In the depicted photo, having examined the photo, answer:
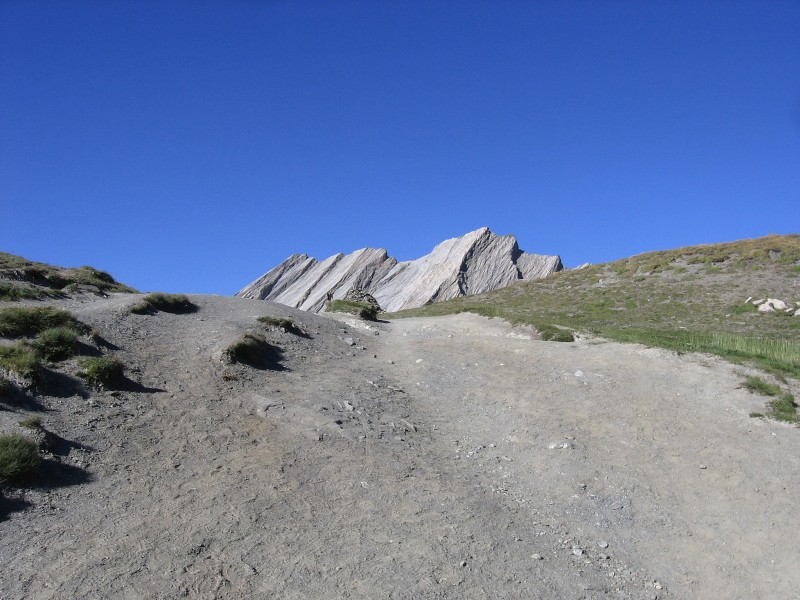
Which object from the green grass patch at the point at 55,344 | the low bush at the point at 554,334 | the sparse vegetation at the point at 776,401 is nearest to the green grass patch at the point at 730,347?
the low bush at the point at 554,334

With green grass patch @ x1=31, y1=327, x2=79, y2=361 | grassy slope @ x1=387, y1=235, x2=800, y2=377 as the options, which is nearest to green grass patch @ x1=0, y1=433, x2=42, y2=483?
green grass patch @ x1=31, y1=327, x2=79, y2=361

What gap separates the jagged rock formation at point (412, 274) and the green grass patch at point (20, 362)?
2567 inches

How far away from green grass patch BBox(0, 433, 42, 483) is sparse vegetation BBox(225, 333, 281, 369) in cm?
701

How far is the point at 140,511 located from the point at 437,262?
79.2m

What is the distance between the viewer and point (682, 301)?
39.2 meters

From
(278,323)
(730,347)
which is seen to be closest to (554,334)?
(730,347)

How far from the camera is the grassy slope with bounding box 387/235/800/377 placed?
24078 mm

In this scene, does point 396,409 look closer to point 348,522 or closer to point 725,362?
point 348,522

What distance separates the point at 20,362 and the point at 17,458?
3.72 meters

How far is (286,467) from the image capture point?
10.9 metres

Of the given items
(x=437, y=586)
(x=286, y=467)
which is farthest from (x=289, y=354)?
(x=437, y=586)

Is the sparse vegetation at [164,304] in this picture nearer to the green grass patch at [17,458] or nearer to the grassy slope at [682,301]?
the green grass patch at [17,458]

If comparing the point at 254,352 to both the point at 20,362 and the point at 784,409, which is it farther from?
the point at 784,409

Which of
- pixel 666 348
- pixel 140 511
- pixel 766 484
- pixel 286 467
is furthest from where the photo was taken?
pixel 666 348
